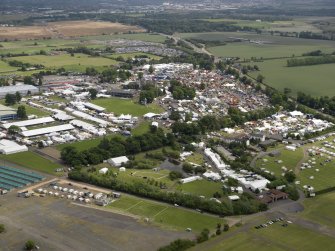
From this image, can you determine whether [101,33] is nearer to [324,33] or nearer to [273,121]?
[324,33]

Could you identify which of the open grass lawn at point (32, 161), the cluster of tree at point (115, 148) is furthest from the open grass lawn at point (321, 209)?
the open grass lawn at point (32, 161)

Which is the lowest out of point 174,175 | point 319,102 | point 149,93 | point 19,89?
point 174,175

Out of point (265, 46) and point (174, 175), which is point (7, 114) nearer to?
point (174, 175)

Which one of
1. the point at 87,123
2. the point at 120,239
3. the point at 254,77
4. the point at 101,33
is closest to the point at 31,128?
the point at 87,123

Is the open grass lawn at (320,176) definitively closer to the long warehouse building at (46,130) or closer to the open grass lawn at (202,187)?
the open grass lawn at (202,187)

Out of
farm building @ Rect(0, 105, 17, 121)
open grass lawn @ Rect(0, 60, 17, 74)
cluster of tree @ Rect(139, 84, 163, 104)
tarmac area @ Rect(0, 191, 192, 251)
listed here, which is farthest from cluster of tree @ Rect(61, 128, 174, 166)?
open grass lawn @ Rect(0, 60, 17, 74)

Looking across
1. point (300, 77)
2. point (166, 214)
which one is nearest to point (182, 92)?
point (300, 77)
